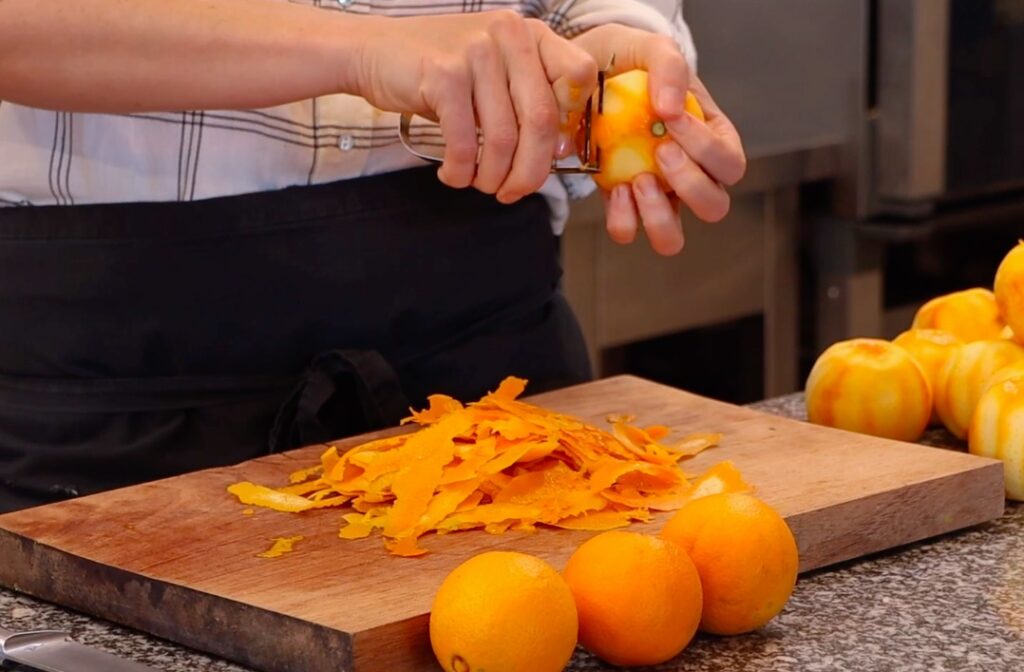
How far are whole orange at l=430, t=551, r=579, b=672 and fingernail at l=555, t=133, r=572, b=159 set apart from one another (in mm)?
463

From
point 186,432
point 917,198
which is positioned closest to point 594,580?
point 186,432

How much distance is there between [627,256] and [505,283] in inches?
42.8

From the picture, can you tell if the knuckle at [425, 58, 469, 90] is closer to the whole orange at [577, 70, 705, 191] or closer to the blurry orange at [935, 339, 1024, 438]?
the whole orange at [577, 70, 705, 191]

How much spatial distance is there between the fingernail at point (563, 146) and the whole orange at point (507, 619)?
46 cm

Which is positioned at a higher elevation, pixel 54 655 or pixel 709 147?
pixel 709 147

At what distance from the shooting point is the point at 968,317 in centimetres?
160

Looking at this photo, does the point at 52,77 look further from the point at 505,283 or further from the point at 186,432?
the point at 505,283

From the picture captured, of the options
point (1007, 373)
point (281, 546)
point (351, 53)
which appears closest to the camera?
point (281, 546)

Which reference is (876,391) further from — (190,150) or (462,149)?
(190,150)

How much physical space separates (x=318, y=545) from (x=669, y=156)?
43cm

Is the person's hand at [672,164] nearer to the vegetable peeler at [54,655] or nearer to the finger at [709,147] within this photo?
the finger at [709,147]

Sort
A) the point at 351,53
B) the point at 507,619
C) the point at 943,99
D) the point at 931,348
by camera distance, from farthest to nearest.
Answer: the point at 943,99
the point at 931,348
the point at 351,53
the point at 507,619

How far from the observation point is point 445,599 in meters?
0.99

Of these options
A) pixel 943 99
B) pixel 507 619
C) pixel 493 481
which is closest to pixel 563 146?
pixel 493 481
